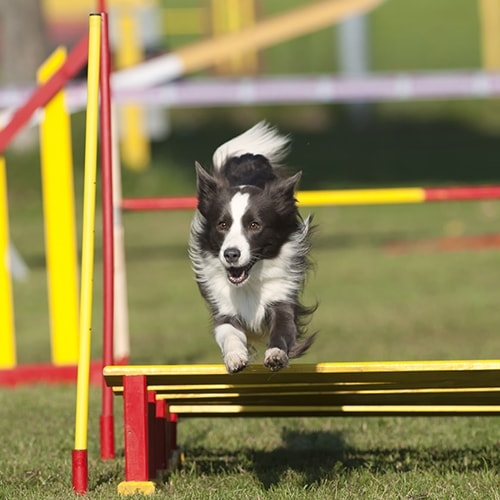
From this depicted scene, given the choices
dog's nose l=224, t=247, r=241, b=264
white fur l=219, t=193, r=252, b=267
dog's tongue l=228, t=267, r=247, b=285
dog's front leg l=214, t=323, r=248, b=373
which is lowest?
dog's front leg l=214, t=323, r=248, b=373

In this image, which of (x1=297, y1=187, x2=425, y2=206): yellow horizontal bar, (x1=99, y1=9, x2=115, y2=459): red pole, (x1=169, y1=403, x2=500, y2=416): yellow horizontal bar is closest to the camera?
(x1=169, y1=403, x2=500, y2=416): yellow horizontal bar

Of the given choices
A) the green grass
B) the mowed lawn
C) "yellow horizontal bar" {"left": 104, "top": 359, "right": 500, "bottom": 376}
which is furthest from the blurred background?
"yellow horizontal bar" {"left": 104, "top": 359, "right": 500, "bottom": 376}

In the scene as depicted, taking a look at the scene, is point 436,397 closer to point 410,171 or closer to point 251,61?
point 410,171

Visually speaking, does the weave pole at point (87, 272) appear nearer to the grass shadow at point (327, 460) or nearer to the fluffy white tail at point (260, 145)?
the grass shadow at point (327, 460)

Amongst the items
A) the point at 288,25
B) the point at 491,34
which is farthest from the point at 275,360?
the point at 491,34

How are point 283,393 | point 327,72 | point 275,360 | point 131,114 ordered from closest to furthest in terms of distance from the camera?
point 275,360 → point 283,393 → point 131,114 → point 327,72

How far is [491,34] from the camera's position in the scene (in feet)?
99.2

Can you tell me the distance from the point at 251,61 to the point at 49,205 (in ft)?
71.7

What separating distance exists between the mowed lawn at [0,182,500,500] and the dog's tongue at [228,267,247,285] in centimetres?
88

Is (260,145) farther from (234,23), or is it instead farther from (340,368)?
(234,23)

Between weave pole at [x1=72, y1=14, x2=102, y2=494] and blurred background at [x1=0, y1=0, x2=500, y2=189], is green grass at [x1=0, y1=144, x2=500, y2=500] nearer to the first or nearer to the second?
weave pole at [x1=72, y1=14, x2=102, y2=494]

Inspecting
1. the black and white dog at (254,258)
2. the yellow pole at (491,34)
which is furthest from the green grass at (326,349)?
the yellow pole at (491,34)

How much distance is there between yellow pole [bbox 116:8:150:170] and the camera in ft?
77.2

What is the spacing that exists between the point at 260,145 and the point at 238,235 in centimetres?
122
